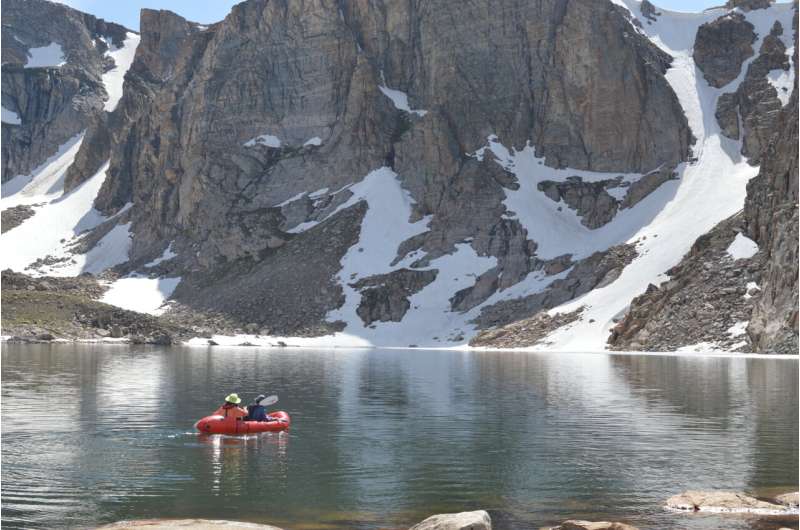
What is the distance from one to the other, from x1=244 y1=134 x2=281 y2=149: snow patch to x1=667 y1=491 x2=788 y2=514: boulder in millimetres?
174356

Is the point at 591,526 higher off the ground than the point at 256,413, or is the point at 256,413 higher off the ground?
the point at 256,413

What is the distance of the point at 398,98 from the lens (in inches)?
7534

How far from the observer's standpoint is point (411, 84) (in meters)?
192

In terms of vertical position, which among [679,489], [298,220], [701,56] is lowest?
[679,489]

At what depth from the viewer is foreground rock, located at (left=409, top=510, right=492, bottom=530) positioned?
20250mm

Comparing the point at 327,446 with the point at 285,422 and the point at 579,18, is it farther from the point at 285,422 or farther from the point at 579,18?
the point at 579,18

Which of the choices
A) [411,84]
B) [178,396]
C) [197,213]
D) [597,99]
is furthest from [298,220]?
[178,396]

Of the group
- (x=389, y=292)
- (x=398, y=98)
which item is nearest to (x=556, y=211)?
(x=389, y=292)

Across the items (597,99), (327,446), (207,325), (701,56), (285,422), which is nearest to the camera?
(327,446)

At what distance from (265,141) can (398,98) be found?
2882 centimetres

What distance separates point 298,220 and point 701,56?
280ft

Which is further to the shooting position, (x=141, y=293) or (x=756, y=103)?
(x=141, y=293)

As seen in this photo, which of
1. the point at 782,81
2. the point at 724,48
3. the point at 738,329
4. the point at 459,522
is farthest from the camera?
the point at 724,48

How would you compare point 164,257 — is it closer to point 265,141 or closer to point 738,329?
point 265,141
